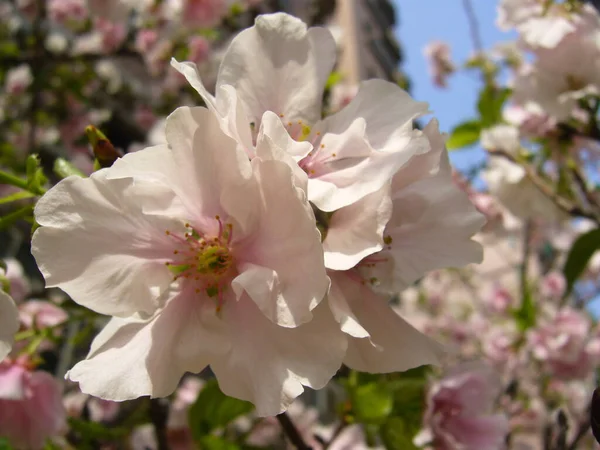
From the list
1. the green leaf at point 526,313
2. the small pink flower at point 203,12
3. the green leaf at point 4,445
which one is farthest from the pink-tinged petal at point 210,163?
the small pink flower at point 203,12

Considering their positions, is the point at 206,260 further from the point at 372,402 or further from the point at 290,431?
the point at 372,402

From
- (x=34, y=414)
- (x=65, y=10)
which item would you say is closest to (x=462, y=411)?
(x=34, y=414)

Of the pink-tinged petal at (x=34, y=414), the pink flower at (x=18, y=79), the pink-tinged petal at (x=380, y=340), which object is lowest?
the pink flower at (x=18, y=79)

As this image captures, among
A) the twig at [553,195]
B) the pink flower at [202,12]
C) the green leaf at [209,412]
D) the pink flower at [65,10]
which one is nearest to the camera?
the green leaf at [209,412]

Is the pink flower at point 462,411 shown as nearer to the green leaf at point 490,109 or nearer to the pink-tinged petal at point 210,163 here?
the pink-tinged petal at point 210,163

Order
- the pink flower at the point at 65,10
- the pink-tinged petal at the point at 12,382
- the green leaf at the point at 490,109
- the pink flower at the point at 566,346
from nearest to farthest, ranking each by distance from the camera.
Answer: the pink-tinged petal at the point at 12,382, the green leaf at the point at 490,109, the pink flower at the point at 566,346, the pink flower at the point at 65,10

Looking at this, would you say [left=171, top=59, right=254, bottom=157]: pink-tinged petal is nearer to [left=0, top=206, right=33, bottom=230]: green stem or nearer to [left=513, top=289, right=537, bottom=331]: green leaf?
[left=0, top=206, right=33, bottom=230]: green stem
